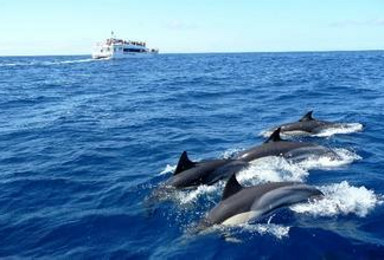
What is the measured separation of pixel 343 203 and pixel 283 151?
516 cm

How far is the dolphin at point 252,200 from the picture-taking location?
1291 centimetres

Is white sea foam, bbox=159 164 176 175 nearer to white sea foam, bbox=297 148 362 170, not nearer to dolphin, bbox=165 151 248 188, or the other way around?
dolphin, bbox=165 151 248 188

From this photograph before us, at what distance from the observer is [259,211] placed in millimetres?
13203

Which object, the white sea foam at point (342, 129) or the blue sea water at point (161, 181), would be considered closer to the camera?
the blue sea water at point (161, 181)

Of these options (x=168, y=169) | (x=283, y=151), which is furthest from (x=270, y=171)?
(x=168, y=169)

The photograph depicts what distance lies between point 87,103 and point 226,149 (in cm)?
2038

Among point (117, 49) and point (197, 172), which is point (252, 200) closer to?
point (197, 172)

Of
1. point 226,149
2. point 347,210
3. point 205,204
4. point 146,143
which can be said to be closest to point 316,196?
point 347,210

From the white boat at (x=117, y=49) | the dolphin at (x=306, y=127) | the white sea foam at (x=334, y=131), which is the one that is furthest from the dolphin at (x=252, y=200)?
the white boat at (x=117, y=49)

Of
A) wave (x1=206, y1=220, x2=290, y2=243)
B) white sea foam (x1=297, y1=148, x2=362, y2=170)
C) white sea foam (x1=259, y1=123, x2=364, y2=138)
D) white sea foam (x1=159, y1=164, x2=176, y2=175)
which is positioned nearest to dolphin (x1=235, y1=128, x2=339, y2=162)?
white sea foam (x1=297, y1=148, x2=362, y2=170)

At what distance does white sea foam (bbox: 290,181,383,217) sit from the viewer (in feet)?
44.1

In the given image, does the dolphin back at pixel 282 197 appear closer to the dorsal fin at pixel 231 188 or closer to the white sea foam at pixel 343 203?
the white sea foam at pixel 343 203

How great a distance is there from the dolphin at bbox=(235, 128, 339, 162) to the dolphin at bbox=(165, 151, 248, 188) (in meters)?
1.53

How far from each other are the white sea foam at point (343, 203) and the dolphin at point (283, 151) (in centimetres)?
358
